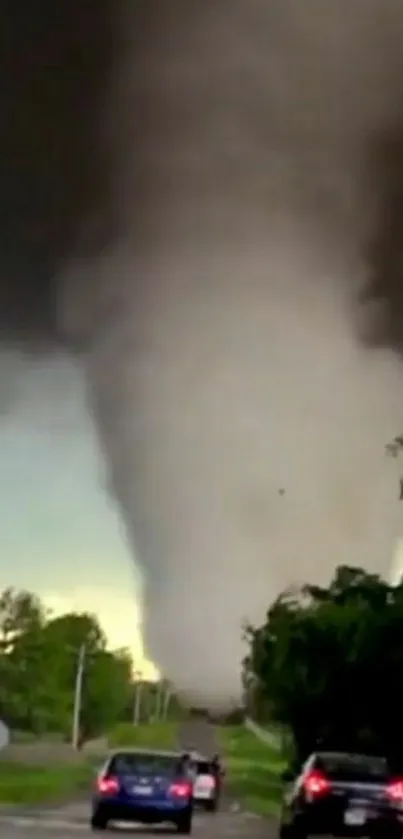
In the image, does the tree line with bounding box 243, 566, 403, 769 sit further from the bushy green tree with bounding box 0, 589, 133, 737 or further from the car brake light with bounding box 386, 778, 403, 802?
the bushy green tree with bounding box 0, 589, 133, 737

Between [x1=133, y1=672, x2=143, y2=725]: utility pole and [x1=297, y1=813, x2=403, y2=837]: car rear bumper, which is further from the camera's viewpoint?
[x1=133, y1=672, x2=143, y2=725]: utility pole

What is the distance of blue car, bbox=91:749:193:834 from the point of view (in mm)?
28938

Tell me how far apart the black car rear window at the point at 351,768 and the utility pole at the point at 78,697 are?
256ft

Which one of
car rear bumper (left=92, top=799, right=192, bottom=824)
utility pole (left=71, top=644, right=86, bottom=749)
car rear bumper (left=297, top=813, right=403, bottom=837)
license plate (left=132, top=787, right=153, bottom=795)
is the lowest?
car rear bumper (left=92, top=799, right=192, bottom=824)

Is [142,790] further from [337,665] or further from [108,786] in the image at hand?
[337,665]

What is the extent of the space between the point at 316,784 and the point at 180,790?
463cm

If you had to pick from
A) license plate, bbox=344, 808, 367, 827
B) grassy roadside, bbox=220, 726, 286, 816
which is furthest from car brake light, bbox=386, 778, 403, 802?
grassy roadside, bbox=220, 726, 286, 816

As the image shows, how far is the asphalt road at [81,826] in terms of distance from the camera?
24311mm

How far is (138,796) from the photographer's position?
29234mm

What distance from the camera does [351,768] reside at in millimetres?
25781

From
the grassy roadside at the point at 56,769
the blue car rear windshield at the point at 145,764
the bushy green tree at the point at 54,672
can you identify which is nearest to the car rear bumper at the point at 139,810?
the blue car rear windshield at the point at 145,764

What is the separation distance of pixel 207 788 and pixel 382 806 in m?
15.2

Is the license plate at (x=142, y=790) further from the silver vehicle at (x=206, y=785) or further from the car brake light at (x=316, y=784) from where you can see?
the silver vehicle at (x=206, y=785)

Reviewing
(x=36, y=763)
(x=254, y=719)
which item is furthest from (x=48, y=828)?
(x=254, y=719)
